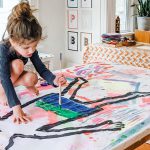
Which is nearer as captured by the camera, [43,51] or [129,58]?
[129,58]

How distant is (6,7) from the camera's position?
3.37 metres

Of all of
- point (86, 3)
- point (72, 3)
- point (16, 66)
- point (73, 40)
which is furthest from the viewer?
point (73, 40)

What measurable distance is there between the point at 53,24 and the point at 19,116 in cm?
254

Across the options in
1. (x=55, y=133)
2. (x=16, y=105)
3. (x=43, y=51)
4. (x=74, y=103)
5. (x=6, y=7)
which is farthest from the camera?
(x=43, y=51)

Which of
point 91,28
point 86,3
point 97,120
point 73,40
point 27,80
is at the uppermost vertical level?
point 86,3

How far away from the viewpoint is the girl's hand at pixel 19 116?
1319mm

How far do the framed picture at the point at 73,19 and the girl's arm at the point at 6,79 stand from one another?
2.35 m

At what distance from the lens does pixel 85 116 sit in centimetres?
137

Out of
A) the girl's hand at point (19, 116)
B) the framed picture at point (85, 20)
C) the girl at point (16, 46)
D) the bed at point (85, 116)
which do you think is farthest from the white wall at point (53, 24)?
the girl's hand at point (19, 116)

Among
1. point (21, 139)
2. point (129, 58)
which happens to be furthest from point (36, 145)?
point (129, 58)

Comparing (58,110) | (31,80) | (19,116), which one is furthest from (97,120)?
(31,80)

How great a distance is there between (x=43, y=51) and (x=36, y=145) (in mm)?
2651

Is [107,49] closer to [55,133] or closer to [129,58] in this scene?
[129,58]

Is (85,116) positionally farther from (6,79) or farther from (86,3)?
(86,3)
